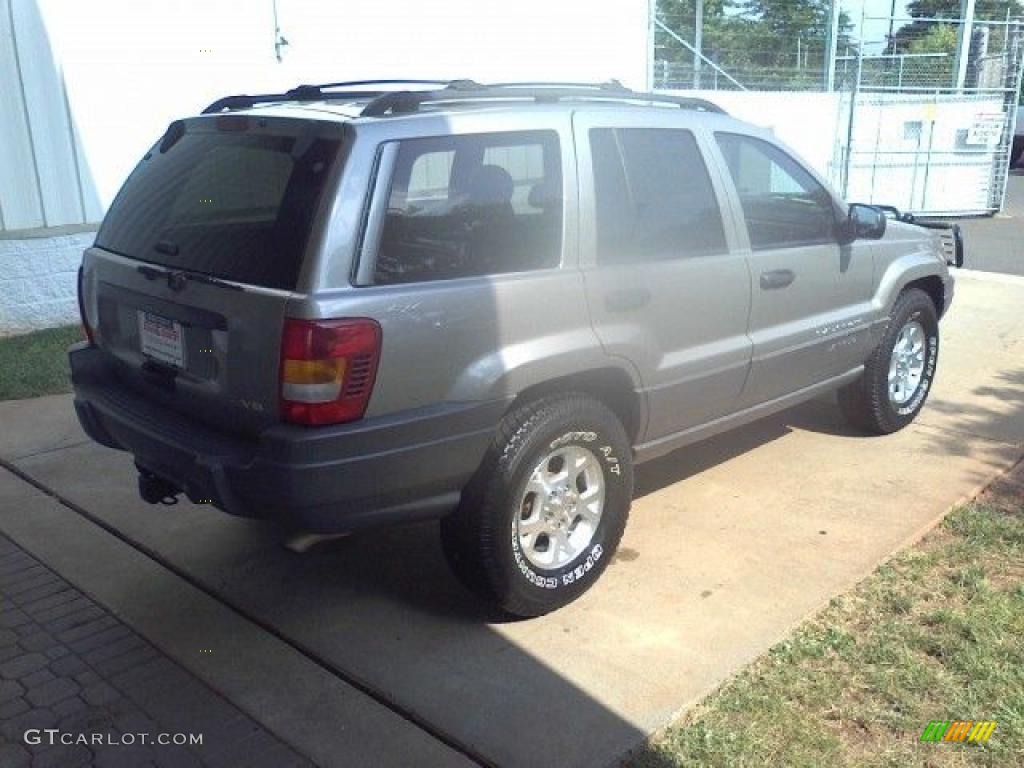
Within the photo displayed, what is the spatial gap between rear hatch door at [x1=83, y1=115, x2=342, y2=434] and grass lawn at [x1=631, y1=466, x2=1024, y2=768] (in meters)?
1.73

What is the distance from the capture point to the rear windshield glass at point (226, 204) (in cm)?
314

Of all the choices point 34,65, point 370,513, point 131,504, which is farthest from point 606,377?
point 34,65

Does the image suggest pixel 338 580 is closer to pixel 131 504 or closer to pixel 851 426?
pixel 131 504

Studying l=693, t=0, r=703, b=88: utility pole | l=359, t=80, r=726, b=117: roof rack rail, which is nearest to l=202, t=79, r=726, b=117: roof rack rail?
l=359, t=80, r=726, b=117: roof rack rail

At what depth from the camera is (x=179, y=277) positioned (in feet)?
11.0

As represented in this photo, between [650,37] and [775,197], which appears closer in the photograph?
[775,197]

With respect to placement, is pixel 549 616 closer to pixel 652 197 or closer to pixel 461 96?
pixel 652 197

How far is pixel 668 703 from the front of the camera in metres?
3.14

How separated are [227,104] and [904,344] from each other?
152 inches

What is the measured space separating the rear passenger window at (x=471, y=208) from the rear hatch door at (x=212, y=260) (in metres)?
0.26

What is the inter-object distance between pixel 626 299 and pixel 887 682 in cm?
162

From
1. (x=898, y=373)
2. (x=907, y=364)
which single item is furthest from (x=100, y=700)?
(x=907, y=364)

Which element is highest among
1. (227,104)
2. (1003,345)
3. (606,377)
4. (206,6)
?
(206,6)

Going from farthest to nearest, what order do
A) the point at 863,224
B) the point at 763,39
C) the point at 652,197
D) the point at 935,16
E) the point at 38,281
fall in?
the point at 935,16
the point at 763,39
the point at 38,281
the point at 863,224
the point at 652,197
